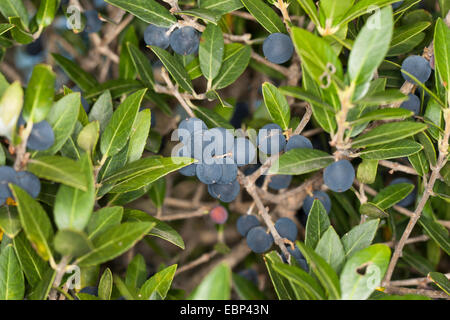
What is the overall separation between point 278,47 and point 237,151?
26 cm

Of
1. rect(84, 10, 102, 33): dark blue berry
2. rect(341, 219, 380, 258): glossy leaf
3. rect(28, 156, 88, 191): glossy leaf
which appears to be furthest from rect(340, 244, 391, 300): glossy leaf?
rect(84, 10, 102, 33): dark blue berry

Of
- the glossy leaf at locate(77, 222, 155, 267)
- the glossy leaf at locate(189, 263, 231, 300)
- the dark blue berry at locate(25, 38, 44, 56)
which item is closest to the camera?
the glossy leaf at locate(189, 263, 231, 300)

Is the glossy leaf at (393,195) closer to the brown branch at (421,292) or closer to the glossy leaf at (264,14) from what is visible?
the brown branch at (421,292)

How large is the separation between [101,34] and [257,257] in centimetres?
94

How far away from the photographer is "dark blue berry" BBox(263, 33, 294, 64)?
1.06 m

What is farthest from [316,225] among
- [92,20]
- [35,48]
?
[35,48]

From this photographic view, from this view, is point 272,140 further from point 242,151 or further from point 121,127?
point 121,127

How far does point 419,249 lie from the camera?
4.91 feet

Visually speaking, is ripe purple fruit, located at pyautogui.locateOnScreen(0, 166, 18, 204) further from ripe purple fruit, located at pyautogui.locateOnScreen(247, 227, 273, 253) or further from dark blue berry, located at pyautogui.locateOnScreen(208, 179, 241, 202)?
ripe purple fruit, located at pyautogui.locateOnScreen(247, 227, 273, 253)

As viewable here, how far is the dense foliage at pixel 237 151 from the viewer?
0.77m

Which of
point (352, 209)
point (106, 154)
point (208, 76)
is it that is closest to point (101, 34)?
point (208, 76)

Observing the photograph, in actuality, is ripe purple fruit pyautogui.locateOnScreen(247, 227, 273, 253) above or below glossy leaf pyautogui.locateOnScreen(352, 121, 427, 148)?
below

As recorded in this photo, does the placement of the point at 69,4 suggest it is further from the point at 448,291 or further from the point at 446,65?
the point at 448,291

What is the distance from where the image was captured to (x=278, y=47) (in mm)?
1056
